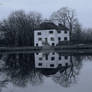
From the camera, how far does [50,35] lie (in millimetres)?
56062

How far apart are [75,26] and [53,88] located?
180ft

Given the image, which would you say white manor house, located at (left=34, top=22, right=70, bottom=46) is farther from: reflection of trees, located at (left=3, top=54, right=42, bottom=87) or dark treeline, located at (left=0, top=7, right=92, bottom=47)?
reflection of trees, located at (left=3, top=54, right=42, bottom=87)

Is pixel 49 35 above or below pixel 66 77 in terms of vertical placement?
below

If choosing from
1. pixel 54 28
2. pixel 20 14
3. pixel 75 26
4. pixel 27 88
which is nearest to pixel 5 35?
pixel 20 14

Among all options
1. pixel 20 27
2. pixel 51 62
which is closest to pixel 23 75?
pixel 51 62

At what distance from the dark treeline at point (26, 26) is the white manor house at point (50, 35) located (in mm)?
4117

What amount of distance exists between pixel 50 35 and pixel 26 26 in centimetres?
1311

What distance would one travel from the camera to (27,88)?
9.98 meters

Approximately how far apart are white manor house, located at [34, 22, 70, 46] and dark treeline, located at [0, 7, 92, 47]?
162 inches

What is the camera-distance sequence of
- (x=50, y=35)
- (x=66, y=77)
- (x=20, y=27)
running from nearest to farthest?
(x=66, y=77) < (x=50, y=35) < (x=20, y=27)

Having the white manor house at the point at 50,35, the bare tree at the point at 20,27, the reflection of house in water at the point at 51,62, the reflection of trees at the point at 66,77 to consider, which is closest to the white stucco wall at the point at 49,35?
the white manor house at the point at 50,35

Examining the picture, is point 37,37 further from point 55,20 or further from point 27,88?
point 27,88

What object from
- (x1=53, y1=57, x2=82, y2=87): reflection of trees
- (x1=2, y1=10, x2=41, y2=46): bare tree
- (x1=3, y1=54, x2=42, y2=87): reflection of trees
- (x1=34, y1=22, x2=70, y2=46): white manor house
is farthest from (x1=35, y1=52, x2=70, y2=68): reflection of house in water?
(x1=2, y1=10, x2=41, y2=46): bare tree

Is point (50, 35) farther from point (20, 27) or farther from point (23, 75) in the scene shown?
point (23, 75)
